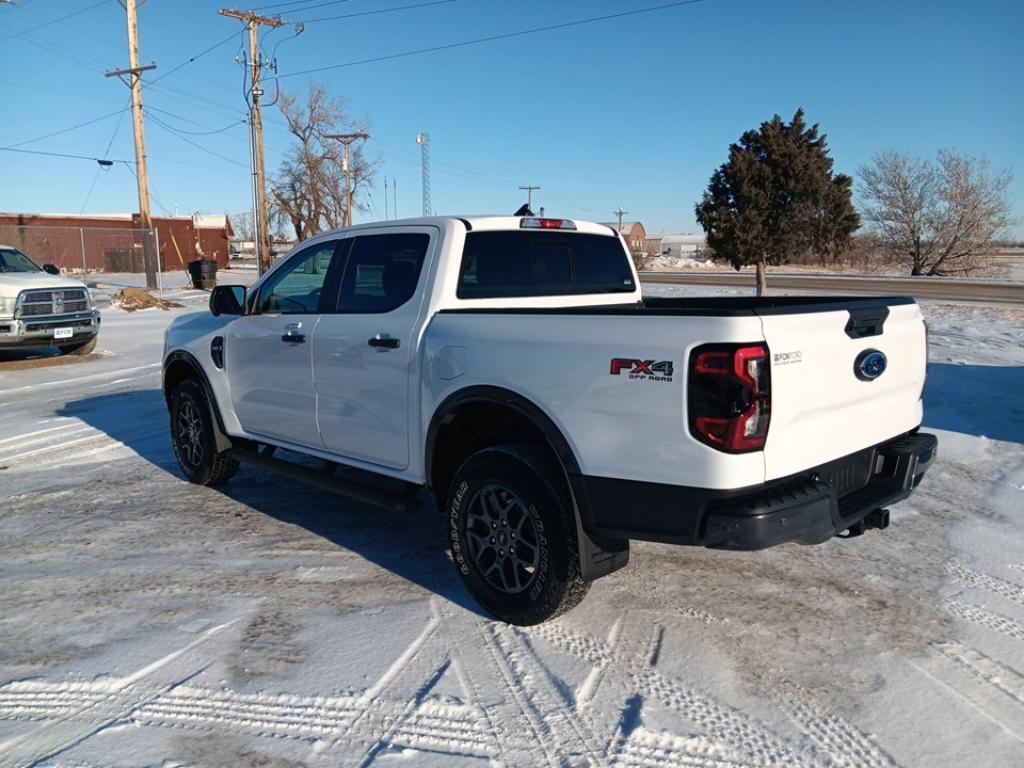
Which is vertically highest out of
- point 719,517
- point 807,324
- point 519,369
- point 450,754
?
point 807,324

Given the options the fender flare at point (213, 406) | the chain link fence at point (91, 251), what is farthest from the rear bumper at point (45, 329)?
the chain link fence at point (91, 251)

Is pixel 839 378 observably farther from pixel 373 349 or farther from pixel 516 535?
pixel 373 349

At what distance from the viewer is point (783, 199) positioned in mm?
23625

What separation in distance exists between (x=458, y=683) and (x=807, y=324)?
2069 millimetres

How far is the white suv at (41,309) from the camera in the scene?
1209 cm

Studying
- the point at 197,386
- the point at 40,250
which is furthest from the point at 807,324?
the point at 40,250

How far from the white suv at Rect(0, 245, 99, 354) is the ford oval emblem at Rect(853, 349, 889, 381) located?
41.4ft

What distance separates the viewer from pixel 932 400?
8.45 m

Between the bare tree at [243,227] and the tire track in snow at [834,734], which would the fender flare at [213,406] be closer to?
the tire track in snow at [834,734]

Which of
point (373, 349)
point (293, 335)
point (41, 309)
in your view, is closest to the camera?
point (373, 349)

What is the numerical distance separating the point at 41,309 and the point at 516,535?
11.7m

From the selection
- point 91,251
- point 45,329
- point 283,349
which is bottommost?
point 45,329

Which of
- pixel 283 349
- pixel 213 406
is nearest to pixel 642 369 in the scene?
pixel 283 349

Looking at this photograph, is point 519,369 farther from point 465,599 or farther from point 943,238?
point 943,238
